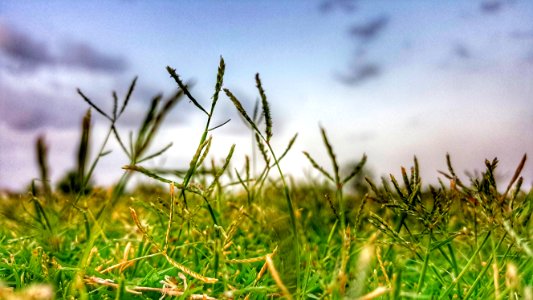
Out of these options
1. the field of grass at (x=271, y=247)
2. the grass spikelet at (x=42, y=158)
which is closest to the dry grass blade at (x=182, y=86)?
the field of grass at (x=271, y=247)

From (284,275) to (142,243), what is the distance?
0.75 metres

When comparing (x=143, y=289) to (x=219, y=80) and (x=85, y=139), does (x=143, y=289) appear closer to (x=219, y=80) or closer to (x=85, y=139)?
(x=85, y=139)

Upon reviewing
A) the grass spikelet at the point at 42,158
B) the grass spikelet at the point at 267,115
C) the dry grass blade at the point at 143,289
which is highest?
the grass spikelet at the point at 267,115

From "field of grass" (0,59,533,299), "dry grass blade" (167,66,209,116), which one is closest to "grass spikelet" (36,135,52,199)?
"field of grass" (0,59,533,299)

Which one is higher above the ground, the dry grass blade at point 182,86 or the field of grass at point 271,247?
the dry grass blade at point 182,86

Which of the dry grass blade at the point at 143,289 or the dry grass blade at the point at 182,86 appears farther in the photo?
the dry grass blade at the point at 143,289

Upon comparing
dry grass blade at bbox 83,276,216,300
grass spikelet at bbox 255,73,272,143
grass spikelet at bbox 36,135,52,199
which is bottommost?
dry grass blade at bbox 83,276,216,300

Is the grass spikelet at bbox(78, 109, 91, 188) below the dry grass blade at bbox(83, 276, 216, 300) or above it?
above

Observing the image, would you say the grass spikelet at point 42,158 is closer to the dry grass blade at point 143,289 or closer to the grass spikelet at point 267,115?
the dry grass blade at point 143,289

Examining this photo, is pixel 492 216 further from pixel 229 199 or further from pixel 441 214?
pixel 229 199

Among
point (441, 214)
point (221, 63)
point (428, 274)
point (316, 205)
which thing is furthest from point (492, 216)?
point (316, 205)

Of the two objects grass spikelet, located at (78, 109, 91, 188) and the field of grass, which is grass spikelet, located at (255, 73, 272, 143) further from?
grass spikelet, located at (78, 109, 91, 188)

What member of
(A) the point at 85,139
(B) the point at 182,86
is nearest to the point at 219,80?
(B) the point at 182,86

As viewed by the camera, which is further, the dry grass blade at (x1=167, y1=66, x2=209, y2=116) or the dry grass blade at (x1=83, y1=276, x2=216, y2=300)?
the dry grass blade at (x1=83, y1=276, x2=216, y2=300)
